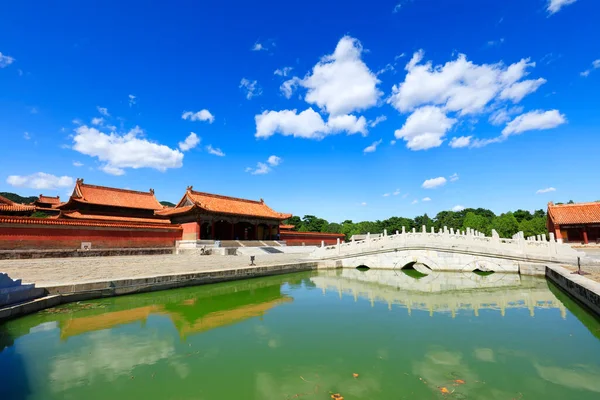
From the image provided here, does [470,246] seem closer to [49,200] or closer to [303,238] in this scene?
[303,238]

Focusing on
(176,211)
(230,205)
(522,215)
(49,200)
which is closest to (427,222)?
(522,215)

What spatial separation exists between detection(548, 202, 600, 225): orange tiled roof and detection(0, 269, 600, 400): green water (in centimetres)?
2059

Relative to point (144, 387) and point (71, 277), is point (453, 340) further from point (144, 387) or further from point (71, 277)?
point (71, 277)

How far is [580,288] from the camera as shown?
872 centimetres

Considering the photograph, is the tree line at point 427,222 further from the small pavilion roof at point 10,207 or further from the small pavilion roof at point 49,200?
the small pavilion roof at point 10,207

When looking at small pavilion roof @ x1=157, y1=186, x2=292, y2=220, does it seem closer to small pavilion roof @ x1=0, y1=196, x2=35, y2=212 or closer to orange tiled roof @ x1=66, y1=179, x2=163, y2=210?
orange tiled roof @ x1=66, y1=179, x2=163, y2=210

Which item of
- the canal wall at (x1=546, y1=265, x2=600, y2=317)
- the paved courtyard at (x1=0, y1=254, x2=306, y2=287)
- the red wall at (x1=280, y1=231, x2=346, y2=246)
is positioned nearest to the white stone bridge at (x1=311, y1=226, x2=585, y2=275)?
the canal wall at (x1=546, y1=265, x2=600, y2=317)

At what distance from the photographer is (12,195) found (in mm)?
63062

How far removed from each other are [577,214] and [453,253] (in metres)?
18.3

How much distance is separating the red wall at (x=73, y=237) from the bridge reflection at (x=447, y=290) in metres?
12.7

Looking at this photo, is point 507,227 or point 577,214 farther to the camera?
point 507,227

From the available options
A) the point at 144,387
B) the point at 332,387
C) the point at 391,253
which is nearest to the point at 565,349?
the point at 332,387

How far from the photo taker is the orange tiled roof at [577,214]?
25297 mm

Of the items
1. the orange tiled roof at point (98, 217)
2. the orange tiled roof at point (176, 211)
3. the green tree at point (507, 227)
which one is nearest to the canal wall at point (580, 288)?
the orange tiled roof at point (176, 211)
